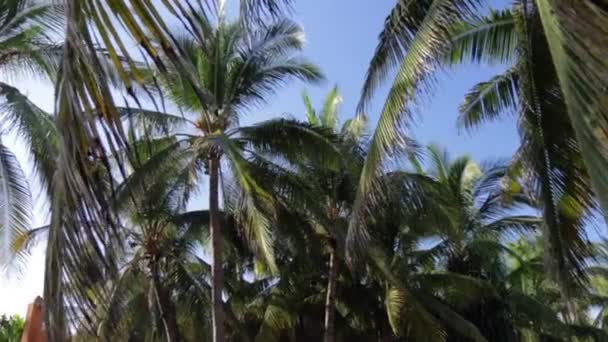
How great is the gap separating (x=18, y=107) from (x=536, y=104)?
695cm

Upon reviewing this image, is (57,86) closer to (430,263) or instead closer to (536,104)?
(536,104)

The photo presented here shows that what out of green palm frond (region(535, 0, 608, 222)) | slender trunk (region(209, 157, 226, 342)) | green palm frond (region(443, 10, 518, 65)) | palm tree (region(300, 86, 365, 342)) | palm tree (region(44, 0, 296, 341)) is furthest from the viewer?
palm tree (region(300, 86, 365, 342))

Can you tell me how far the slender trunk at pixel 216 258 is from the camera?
48.1ft

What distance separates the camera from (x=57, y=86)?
203 cm

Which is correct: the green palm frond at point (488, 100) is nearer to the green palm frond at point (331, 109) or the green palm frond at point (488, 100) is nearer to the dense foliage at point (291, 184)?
the dense foliage at point (291, 184)

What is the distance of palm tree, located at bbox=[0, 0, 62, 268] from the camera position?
10.3 m

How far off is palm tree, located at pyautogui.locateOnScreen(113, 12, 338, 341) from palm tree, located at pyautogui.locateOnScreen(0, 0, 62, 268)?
142 inches

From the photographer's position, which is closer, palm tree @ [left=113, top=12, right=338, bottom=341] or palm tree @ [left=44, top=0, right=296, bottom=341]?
palm tree @ [left=44, top=0, right=296, bottom=341]

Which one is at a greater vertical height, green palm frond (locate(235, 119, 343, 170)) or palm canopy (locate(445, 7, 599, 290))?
green palm frond (locate(235, 119, 343, 170))

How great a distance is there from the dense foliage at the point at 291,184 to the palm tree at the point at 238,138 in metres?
0.05

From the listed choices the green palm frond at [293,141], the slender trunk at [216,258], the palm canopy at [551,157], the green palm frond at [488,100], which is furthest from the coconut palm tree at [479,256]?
the palm canopy at [551,157]

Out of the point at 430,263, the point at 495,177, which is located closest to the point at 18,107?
the point at 430,263

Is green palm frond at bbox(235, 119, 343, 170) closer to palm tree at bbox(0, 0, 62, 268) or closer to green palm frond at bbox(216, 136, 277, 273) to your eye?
green palm frond at bbox(216, 136, 277, 273)

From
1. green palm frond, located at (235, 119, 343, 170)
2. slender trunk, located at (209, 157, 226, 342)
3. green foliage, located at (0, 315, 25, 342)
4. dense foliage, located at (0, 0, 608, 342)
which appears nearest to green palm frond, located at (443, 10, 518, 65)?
dense foliage, located at (0, 0, 608, 342)
